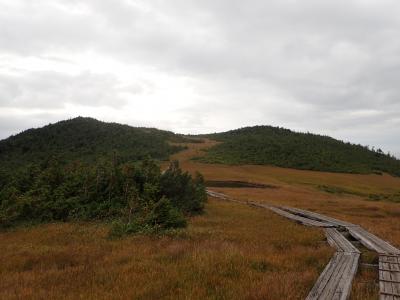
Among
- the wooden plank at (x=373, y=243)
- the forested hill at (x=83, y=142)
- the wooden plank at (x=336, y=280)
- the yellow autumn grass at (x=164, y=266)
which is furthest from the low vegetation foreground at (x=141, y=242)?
the forested hill at (x=83, y=142)

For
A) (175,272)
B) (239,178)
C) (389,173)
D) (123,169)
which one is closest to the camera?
(175,272)

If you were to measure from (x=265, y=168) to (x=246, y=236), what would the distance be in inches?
3283

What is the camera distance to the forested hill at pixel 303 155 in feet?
352

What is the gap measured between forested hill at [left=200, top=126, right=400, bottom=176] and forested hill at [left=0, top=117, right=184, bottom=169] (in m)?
19.5

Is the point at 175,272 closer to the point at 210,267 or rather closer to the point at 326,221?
the point at 210,267

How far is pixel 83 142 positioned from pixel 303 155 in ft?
226

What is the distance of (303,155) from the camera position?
115 m

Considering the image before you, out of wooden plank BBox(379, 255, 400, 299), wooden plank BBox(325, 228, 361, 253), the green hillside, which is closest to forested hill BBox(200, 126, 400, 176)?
the green hillside

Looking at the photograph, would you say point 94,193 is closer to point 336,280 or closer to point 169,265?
point 169,265

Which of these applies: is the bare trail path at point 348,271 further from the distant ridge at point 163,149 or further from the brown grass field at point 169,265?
the distant ridge at point 163,149

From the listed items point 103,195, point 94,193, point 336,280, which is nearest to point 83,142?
point 94,193

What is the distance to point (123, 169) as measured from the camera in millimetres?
24859

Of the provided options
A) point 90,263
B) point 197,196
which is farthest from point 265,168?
point 90,263

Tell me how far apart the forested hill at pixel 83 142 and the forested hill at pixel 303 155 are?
19471 mm
